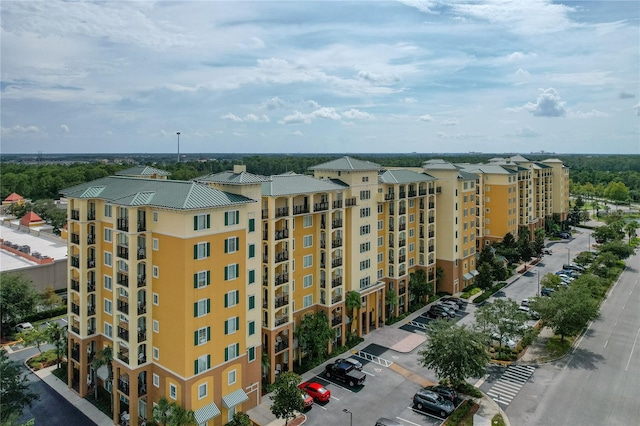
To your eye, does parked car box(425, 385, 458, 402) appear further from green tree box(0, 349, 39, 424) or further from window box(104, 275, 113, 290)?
green tree box(0, 349, 39, 424)

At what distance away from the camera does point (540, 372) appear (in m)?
44.8

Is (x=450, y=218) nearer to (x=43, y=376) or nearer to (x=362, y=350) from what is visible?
(x=362, y=350)

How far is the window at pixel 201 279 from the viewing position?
109 ft

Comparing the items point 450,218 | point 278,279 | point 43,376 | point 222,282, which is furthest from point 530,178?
point 43,376

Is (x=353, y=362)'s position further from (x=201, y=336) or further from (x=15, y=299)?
(x=15, y=299)

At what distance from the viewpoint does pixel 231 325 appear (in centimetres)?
3616

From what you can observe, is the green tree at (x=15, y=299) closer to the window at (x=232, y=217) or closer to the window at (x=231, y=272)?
the window at (x=231, y=272)

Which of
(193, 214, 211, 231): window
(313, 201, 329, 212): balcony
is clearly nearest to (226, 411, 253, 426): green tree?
(193, 214, 211, 231): window

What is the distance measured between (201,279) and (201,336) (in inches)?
171

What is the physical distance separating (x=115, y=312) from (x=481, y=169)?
77.6 m

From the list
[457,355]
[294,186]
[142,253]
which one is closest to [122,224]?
[142,253]

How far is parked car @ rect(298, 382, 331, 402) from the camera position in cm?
3950

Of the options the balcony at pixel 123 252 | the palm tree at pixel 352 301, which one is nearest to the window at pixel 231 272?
the balcony at pixel 123 252

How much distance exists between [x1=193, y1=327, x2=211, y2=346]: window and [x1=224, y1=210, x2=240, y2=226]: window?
820 cm
